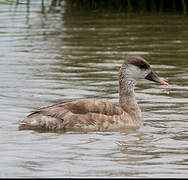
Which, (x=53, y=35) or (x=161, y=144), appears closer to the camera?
(x=161, y=144)

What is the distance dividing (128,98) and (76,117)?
1.26 metres

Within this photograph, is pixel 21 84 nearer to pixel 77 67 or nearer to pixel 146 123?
pixel 77 67

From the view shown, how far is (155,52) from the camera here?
16.5 m

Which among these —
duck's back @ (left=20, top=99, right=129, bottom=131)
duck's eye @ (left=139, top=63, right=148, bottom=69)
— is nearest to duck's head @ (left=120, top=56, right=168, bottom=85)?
duck's eye @ (left=139, top=63, right=148, bottom=69)

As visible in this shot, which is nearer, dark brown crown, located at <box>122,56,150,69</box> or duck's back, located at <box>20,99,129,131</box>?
duck's back, located at <box>20,99,129,131</box>

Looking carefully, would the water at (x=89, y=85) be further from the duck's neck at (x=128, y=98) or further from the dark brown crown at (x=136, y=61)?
the dark brown crown at (x=136, y=61)

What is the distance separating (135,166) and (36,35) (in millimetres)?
11908

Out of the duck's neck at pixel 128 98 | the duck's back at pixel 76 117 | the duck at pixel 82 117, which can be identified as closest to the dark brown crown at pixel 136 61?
the duck's neck at pixel 128 98

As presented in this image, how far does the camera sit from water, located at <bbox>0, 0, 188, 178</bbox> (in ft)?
25.5

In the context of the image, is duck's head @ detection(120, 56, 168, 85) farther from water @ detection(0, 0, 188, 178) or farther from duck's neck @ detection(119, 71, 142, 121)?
water @ detection(0, 0, 188, 178)

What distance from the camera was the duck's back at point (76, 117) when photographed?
9641 mm

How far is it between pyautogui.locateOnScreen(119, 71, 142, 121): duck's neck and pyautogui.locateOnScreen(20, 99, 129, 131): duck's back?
Result: 454mm

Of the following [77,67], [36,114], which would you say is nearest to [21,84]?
[77,67]

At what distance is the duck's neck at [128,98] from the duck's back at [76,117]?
0.45 m
